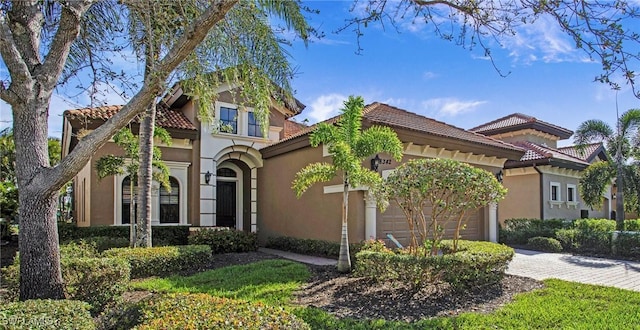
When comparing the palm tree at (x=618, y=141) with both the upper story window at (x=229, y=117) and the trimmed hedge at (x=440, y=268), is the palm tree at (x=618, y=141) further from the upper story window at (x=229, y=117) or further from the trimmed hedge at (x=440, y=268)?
the upper story window at (x=229, y=117)

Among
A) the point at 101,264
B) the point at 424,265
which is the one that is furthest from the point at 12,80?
the point at 424,265

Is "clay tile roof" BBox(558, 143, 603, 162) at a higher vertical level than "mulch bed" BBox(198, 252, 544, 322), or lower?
higher

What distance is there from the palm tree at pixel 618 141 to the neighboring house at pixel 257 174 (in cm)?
393

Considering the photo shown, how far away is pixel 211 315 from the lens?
3820mm

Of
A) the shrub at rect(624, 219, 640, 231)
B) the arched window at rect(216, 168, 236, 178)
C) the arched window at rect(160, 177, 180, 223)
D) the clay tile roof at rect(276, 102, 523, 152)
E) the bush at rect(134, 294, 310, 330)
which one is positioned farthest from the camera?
the shrub at rect(624, 219, 640, 231)

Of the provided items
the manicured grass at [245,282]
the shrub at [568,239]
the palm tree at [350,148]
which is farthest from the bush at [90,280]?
the shrub at [568,239]

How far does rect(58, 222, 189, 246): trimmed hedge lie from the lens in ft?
40.2

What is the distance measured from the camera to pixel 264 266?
9445 mm

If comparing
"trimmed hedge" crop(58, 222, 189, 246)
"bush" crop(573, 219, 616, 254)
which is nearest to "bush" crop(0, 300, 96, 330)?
"trimmed hedge" crop(58, 222, 189, 246)

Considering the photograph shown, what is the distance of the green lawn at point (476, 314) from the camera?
202 inches

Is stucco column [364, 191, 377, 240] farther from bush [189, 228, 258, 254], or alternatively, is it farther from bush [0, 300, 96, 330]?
bush [0, 300, 96, 330]

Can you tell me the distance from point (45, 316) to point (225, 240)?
859 cm

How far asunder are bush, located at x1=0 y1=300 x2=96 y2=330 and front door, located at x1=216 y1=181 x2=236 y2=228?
11730 millimetres

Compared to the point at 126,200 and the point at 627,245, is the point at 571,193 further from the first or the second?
the point at 126,200
